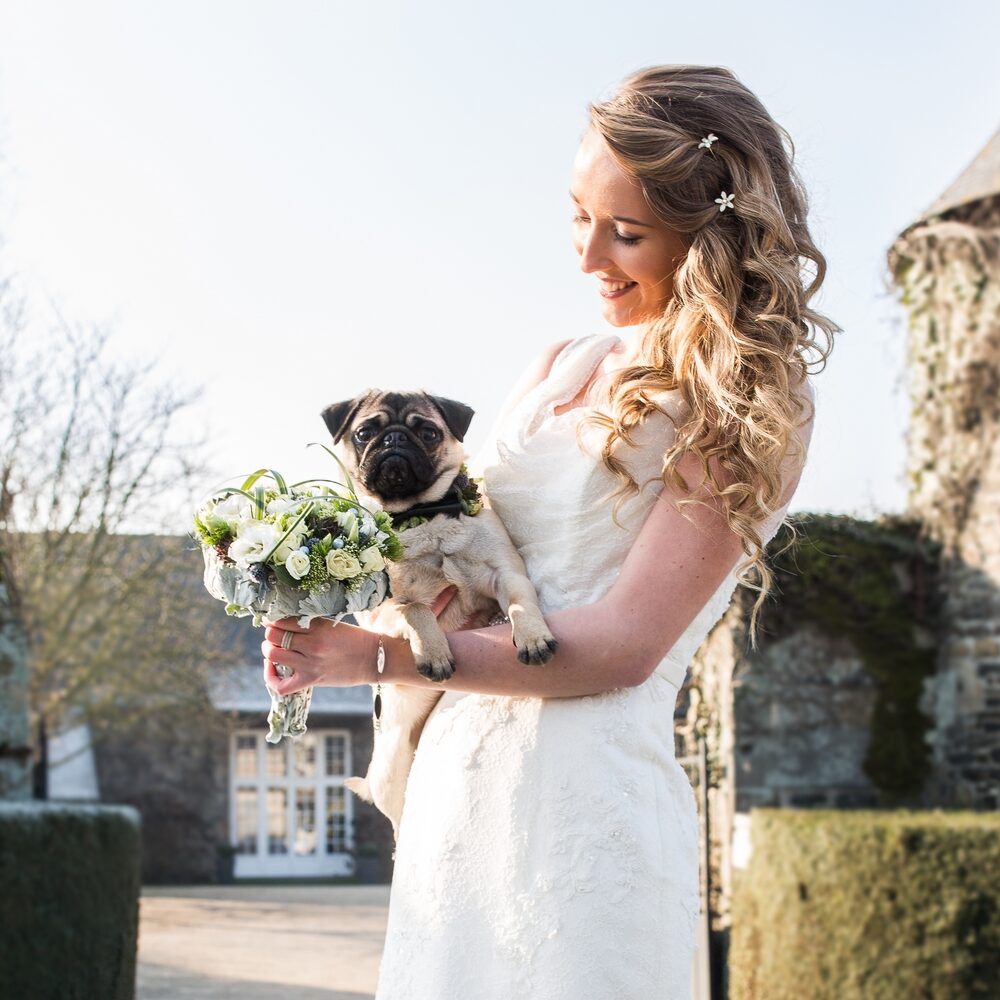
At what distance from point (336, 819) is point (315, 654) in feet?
103

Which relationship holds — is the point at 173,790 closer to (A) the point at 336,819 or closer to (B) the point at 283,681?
(A) the point at 336,819

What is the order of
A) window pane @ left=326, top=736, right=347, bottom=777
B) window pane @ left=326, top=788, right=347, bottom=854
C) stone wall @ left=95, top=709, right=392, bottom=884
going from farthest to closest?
window pane @ left=326, top=736, right=347, bottom=777 → window pane @ left=326, top=788, right=347, bottom=854 → stone wall @ left=95, top=709, right=392, bottom=884

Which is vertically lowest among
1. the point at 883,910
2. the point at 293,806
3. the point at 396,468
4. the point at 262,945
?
the point at 262,945

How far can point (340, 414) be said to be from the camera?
2.97m

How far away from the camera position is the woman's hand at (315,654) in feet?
7.99

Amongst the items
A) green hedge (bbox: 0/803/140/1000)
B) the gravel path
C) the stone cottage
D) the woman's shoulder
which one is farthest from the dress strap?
the stone cottage

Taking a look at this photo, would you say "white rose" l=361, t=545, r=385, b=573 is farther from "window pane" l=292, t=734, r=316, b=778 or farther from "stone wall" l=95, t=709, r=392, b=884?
"window pane" l=292, t=734, r=316, b=778

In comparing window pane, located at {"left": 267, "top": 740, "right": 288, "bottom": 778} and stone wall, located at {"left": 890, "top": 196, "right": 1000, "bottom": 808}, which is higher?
stone wall, located at {"left": 890, "top": 196, "right": 1000, "bottom": 808}

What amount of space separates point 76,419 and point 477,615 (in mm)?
17804

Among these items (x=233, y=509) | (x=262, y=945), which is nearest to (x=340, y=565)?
(x=233, y=509)

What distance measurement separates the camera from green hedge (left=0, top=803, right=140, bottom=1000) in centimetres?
751

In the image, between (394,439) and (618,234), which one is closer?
(618,234)

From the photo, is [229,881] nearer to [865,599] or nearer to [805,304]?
[865,599]

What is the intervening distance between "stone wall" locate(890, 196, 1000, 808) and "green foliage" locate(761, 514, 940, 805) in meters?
0.18
